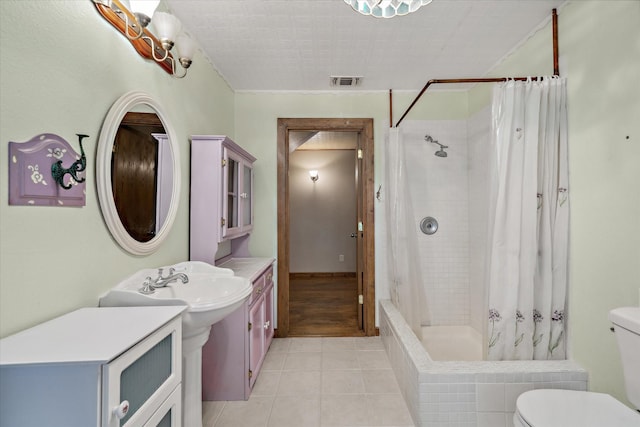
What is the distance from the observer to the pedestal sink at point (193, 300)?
1.18 m

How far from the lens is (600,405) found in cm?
119

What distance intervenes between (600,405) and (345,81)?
2697 millimetres

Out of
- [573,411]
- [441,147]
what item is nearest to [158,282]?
[573,411]

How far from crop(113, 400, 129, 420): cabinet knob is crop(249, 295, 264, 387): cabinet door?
48.8 inches

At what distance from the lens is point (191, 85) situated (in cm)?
205

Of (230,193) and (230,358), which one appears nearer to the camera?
(230,358)

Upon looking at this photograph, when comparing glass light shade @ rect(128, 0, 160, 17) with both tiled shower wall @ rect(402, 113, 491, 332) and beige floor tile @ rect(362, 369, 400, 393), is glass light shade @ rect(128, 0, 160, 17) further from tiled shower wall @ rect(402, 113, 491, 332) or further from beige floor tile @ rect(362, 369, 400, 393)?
beige floor tile @ rect(362, 369, 400, 393)

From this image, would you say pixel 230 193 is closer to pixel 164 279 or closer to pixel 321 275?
pixel 164 279

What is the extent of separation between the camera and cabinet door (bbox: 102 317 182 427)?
719mm

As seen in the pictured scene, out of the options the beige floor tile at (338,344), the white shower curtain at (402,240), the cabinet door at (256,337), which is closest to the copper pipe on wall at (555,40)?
the white shower curtain at (402,240)

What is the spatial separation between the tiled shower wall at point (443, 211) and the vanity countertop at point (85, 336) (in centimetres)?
242

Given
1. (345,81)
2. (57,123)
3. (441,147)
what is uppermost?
(345,81)

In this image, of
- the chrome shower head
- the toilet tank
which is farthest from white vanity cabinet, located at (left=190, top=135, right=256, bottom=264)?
the toilet tank

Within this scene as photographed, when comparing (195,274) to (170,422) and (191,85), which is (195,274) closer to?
(170,422)
